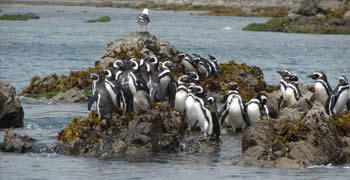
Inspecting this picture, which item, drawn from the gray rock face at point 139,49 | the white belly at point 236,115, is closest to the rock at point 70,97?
the gray rock face at point 139,49

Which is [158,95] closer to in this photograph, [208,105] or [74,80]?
[208,105]

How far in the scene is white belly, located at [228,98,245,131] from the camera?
518 inches

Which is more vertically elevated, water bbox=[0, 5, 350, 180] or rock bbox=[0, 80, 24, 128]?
rock bbox=[0, 80, 24, 128]

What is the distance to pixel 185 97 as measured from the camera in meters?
13.8

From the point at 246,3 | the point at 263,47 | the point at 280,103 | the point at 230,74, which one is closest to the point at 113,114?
the point at 280,103

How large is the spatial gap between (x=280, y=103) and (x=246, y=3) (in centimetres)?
11867

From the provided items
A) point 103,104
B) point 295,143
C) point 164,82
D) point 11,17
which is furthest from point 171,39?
point 295,143

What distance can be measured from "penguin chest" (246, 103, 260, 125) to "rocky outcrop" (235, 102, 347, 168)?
1.57m

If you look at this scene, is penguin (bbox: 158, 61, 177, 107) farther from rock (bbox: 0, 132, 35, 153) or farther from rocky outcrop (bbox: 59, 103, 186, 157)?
rock (bbox: 0, 132, 35, 153)

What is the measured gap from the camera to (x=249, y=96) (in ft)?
55.5

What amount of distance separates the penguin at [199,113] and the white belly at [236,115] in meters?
0.72

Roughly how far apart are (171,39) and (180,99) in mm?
38104

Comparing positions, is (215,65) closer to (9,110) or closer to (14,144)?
(9,110)

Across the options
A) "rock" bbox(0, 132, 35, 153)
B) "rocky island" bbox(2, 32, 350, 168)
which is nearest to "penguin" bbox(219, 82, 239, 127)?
"rocky island" bbox(2, 32, 350, 168)
